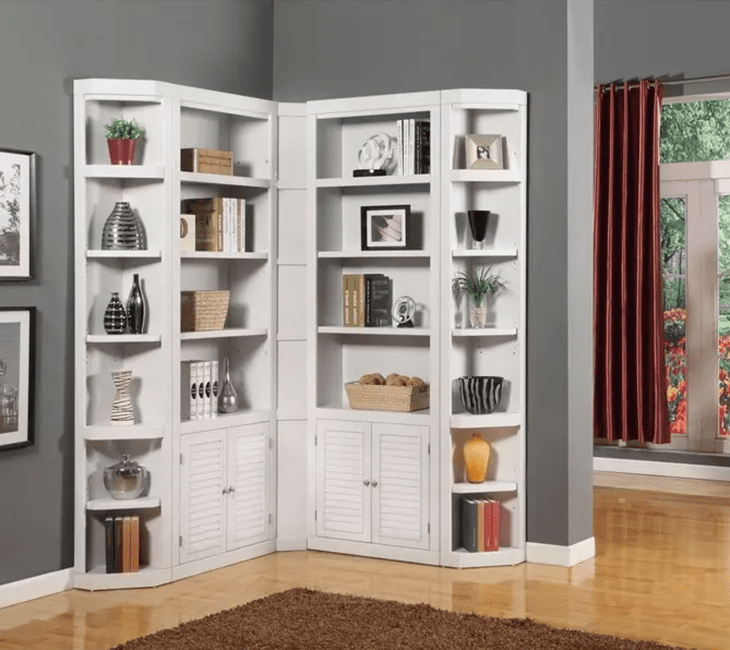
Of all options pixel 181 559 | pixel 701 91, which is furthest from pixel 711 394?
pixel 181 559

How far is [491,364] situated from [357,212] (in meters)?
1.09

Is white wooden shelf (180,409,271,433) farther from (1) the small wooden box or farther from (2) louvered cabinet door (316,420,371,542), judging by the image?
(1) the small wooden box

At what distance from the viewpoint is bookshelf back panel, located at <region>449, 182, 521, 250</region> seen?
600 cm

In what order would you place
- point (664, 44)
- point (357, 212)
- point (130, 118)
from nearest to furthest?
point (130, 118)
point (357, 212)
point (664, 44)

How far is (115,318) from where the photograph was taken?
550 cm

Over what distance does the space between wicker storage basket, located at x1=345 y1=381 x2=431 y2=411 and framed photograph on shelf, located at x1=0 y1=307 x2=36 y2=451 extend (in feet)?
5.41

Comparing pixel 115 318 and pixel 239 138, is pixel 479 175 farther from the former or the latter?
pixel 115 318

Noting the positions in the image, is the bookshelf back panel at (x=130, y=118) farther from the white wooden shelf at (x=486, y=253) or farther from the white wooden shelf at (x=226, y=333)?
the white wooden shelf at (x=486, y=253)

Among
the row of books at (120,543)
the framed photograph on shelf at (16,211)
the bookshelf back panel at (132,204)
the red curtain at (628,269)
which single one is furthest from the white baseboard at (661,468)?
the framed photograph on shelf at (16,211)

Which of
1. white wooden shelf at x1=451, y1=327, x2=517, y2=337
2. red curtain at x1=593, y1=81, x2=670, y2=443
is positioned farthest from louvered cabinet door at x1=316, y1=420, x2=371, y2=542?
red curtain at x1=593, y1=81, x2=670, y2=443

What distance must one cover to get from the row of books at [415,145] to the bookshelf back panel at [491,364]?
2.89 feet

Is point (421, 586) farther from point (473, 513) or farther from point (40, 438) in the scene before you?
point (40, 438)

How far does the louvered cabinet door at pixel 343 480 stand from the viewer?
6125 mm

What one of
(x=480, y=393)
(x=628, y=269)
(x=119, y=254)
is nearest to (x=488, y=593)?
(x=480, y=393)
